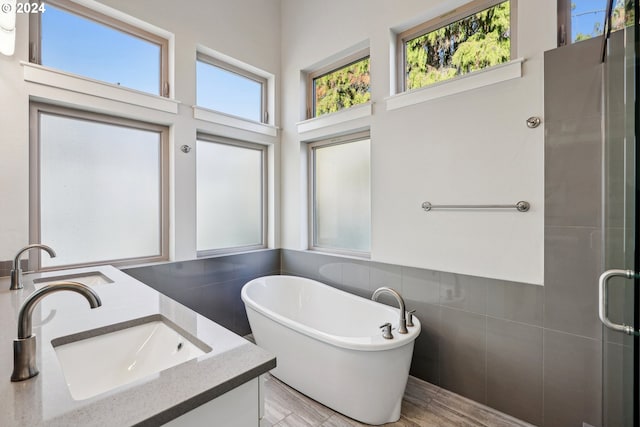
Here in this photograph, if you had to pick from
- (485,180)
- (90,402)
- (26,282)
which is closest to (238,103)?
(26,282)

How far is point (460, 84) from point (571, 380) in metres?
1.87

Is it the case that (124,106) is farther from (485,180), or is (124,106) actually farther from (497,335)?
(497,335)

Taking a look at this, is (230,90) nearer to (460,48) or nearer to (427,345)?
(460,48)

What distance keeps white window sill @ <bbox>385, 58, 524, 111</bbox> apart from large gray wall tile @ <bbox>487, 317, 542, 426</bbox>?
59.3 inches

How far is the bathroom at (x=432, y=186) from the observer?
1.60 m

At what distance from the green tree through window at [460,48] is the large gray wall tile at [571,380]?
68.2 inches

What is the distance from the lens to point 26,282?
1.63m

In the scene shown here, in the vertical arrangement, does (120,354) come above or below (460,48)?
below

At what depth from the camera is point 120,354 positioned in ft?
3.61

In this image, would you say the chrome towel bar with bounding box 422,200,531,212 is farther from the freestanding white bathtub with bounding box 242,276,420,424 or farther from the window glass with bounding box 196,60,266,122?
the window glass with bounding box 196,60,266,122

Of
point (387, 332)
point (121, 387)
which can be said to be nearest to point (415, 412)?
point (387, 332)

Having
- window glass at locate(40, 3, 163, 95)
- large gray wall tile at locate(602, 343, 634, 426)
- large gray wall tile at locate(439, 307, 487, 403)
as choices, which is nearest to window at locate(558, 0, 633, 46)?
large gray wall tile at locate(602, 343, 634, 426)

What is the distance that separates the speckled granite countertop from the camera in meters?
0.62

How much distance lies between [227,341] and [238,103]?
8.59 feet
